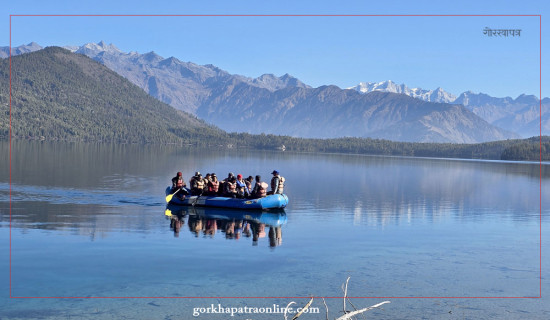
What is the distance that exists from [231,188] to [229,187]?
18cm

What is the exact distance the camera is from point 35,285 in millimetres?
22297

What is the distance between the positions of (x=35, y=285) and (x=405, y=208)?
1529 inches

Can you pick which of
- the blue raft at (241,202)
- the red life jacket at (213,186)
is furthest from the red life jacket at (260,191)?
the red life jacket at (213,186)

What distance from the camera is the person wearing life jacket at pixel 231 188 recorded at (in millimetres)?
45656

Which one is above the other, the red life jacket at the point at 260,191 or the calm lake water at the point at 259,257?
the red life jacket at the point at 260,191

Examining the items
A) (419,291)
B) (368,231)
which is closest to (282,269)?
(419,291)

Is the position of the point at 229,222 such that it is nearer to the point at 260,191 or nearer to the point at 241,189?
the point at 260,191

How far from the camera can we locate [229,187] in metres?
45.7

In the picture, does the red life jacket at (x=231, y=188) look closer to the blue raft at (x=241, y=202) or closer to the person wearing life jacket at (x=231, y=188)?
the person wearing life jacket at (x=231, y=188)

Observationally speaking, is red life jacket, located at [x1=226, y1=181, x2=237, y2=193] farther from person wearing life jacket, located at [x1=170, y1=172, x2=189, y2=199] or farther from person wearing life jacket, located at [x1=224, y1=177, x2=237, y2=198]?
person wearing life jacket, located at [x1=170, y1=172, x2=189, y2=199]

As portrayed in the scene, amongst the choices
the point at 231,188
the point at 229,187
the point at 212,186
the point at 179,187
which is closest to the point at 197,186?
the point at 212,186

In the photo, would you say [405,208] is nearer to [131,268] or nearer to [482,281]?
[482,281]

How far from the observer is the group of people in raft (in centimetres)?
4509

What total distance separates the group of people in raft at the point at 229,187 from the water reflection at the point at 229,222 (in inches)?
50.6
